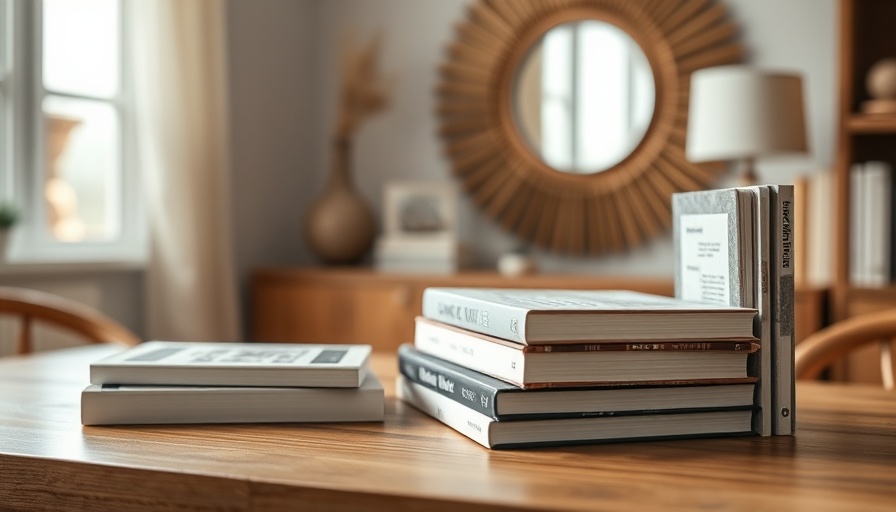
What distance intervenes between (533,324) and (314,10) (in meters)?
3.11

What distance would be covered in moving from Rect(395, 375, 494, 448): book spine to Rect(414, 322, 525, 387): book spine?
0.04m

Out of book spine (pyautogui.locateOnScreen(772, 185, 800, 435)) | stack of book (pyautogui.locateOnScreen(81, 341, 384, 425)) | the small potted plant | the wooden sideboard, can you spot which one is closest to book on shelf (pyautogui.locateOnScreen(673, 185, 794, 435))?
book spine (pyautogui.locateOnScreen(772, 185, 800, 435))

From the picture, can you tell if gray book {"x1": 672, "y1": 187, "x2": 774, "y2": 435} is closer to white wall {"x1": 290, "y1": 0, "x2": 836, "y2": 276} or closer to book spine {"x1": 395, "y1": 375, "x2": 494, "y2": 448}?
book spine {"x1": 395, "y1": 375, "x2": 494, "y2": 448}

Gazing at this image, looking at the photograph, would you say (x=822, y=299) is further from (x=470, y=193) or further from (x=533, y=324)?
(x=533, y=324)

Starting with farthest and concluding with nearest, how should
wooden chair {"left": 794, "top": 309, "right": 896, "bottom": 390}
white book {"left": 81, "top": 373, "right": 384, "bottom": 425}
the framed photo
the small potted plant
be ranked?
the framed photo
the small potted plant
wooden chair {"left": 794, "top": 309, "right": 896, "bottom": 390}
white book {"left": 81, "top": 373, "right": 384, "bottom": 425}

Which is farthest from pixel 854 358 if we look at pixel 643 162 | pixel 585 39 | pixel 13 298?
pixel 13 298

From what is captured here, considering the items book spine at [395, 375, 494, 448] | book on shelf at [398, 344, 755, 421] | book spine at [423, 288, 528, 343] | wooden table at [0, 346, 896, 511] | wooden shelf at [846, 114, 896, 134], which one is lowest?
wooden table at [0, 346, 896, 511]

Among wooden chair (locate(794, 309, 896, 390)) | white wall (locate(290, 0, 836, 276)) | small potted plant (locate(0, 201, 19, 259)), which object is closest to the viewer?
wooden chair (locate(794, 309, 896, 390))

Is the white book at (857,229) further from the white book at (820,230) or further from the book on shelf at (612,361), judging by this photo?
the book on shelf at (612,361)

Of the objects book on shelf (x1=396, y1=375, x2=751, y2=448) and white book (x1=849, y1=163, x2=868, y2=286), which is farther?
white book (x1=849, y1=163, x2=868, y2=286)

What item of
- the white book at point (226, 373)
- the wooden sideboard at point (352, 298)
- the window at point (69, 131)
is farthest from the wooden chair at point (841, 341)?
the window at point (69, 131)

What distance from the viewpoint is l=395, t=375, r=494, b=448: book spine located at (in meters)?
0.84

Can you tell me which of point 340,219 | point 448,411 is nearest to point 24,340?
point 448,411

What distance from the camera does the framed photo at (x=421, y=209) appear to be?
3176 mm
